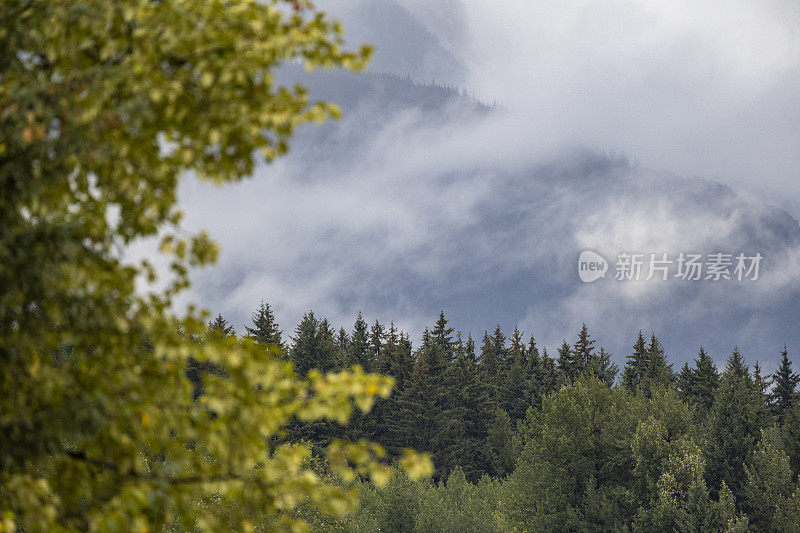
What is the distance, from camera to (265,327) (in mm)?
69625

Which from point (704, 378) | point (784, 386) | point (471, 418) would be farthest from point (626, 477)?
point (784, 386)

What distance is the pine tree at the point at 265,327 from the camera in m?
68.2

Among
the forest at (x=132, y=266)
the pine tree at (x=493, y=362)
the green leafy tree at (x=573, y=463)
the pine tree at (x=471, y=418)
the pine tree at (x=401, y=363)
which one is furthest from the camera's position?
the pine tree at (x=493, y=362)

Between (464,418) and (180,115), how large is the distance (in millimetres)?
71672

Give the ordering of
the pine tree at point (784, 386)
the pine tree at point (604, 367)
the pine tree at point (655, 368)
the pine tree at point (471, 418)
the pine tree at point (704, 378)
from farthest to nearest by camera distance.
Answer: the pine tree at point (604, 367) < the pine tree at point (655, 368) < the pine tree at point (784, 386) < the pine tree at point (471, 418) < the pine tree at point (704, 378)

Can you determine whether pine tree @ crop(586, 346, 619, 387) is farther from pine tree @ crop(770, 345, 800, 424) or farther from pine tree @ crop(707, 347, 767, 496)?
pine tree @ crop(707, 347, 767, 496)

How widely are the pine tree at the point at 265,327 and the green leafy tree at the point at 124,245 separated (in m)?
63.7

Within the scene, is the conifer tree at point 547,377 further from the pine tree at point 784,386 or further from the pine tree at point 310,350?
the pine tree at point 310,350

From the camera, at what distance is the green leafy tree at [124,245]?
423 cm

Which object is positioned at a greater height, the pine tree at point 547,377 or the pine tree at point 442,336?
the pine tree at point 442,336

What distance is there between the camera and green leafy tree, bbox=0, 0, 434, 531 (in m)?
4.23

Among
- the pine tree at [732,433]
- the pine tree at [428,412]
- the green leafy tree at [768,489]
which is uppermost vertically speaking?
the pine tree at [428,412]

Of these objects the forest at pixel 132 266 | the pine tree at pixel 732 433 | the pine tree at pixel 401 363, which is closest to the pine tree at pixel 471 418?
the pine tree at pixel 401 363

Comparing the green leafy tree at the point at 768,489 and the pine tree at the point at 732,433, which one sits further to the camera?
the pine tree at the point at 732,433
